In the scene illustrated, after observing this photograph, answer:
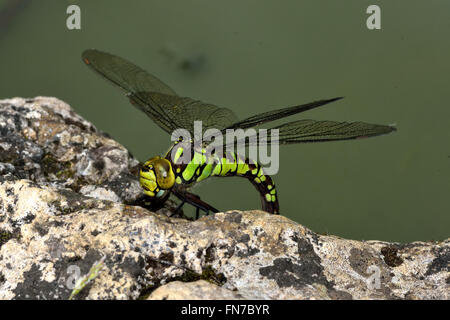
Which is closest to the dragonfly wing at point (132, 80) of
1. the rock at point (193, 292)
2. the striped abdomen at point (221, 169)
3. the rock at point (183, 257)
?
the striped abdomen at point (221, 169)

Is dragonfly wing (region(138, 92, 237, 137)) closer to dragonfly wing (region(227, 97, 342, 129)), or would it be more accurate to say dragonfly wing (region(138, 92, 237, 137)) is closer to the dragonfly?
the dragonfly

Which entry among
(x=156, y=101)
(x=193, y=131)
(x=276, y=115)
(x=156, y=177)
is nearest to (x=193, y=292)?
(x=156, y=177)

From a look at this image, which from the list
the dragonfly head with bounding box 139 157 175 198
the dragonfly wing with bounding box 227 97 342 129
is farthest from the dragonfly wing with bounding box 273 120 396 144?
the dragonfly head with bounding box 139 157 175 198

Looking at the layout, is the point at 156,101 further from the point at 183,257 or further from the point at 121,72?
the point at 183,257
